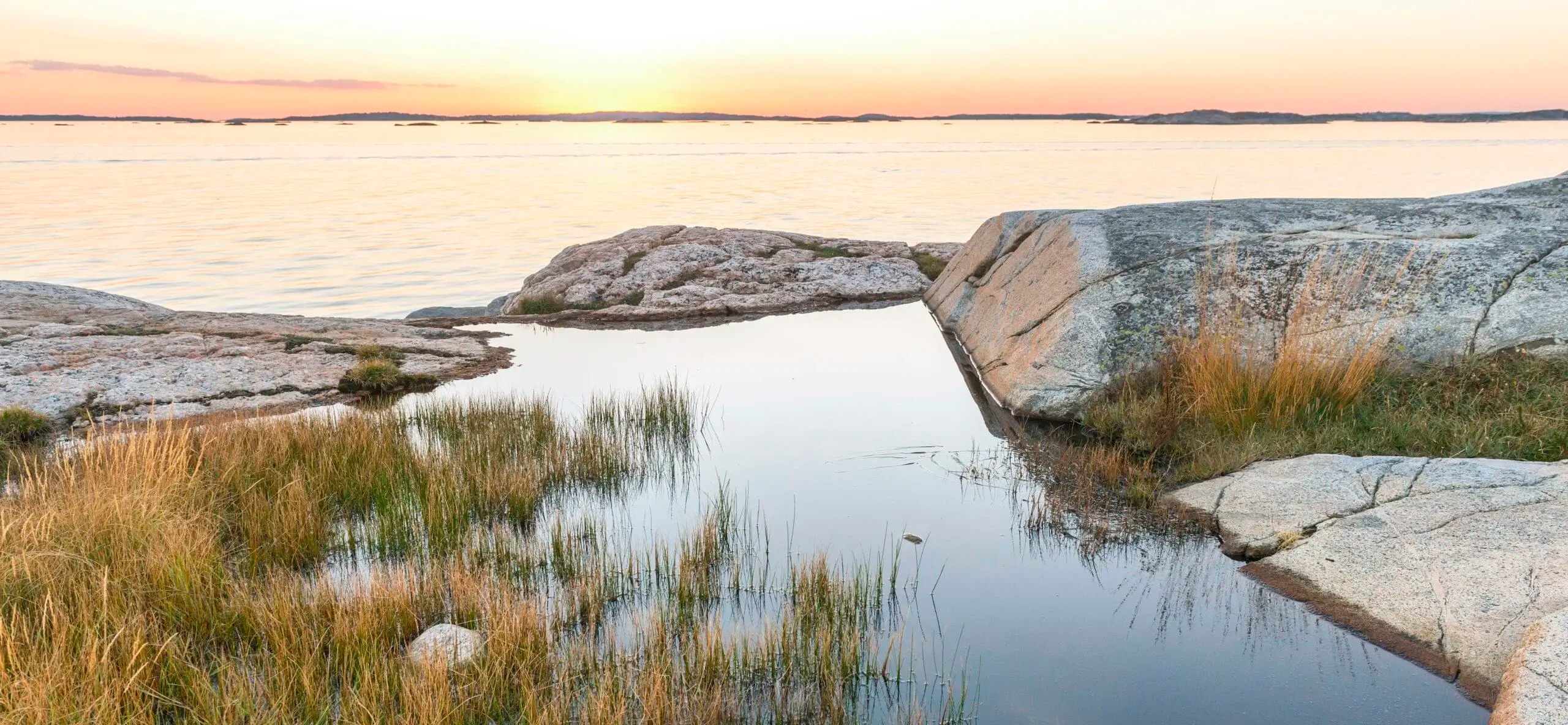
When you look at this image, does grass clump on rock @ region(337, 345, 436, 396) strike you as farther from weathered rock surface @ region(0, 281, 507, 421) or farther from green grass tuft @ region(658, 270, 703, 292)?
green grass tuft @ region(658, 270, 703, 292)

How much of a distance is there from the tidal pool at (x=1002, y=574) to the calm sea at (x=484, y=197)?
44.8 feet

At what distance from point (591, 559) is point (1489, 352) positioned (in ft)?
26.2

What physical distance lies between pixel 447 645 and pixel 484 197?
48.0m

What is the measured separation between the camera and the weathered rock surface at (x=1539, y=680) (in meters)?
3.92

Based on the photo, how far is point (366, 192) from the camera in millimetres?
52000

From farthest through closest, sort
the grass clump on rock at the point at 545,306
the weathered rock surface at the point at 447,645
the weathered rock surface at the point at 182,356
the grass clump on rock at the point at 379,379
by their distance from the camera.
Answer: the grass clump on rock at the point at 545,306 → the grass clump on rock at the point at 379,379 → the weathered rock surface at the point at 182,356 → the weathered rock surface at the point at 447,645

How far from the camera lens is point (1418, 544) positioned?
18.5 feet

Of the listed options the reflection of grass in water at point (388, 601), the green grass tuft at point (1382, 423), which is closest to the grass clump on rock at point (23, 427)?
the reflection of grass in water at point (388, 601)

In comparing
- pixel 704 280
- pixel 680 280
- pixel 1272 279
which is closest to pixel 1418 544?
pixel 1272 279

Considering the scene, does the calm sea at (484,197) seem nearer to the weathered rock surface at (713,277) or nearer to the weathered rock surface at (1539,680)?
the weathered rock surface at (713,277)

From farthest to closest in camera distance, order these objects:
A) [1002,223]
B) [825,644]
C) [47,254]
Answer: [47,254], [1002,223], [825,644]

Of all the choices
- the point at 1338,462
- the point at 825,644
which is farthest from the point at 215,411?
the point at 1338,462

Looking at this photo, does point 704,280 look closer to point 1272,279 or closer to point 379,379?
point 379,379

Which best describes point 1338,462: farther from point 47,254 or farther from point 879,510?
point 47,254
